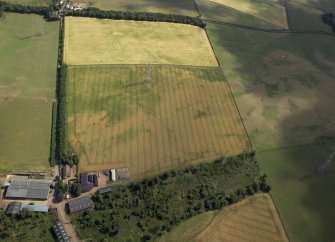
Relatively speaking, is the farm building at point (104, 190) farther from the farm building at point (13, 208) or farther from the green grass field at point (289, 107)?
the green grass field at point (289, 107)

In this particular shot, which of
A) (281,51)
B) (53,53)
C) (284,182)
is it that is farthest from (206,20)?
(284,182)

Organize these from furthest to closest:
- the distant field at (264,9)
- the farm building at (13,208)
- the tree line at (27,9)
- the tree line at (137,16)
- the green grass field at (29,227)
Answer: the distant field at (264,9), the tree line at (137,16), the tree line at (27,9), the farm building at (13,208), the green grass field at (29,227)

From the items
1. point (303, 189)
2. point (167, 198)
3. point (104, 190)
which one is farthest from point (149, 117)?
point (303, 189)

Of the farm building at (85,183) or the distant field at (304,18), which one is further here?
the distant field at (304,18)

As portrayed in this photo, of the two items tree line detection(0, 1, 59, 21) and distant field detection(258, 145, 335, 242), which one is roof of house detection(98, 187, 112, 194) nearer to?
distant field detection(258, 145, 335, 242)

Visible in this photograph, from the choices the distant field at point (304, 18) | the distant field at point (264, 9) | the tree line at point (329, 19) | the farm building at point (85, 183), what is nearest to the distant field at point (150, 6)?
the distant field at point (264, 9)

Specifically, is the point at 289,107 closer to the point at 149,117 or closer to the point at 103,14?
the point at 149,117

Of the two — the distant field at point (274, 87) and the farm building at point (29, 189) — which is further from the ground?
the distant field at point (274, 87)

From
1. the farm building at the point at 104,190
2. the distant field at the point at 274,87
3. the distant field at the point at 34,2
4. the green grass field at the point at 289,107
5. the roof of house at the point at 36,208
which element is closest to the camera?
the roof of house at the point at 36,208
